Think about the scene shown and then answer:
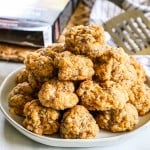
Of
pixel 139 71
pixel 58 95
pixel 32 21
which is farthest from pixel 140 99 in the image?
pixel 32 21

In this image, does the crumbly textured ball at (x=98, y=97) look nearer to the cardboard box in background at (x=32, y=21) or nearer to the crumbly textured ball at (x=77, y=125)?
the crumbly textured ball at (x=77, y=125)

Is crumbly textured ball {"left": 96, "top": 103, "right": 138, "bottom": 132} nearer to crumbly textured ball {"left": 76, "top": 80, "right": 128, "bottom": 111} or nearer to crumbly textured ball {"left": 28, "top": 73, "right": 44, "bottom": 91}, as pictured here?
crumbly textured ball {"left": 76, "top": 80, "right": 128, "bottom": 111}

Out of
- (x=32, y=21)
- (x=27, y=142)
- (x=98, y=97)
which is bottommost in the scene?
(x=27, y=142)

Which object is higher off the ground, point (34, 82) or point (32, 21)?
point (32, 21)

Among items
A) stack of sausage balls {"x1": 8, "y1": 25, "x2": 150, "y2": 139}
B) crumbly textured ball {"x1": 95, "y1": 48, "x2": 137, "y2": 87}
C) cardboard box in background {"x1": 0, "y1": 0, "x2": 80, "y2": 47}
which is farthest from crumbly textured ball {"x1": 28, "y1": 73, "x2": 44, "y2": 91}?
cardboard box in background {"x1": 0, "y1": 0, "x2": 80, "y2": 47}

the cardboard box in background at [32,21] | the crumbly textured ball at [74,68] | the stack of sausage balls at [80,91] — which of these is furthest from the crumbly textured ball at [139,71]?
the cardboard box in background at [32,21]

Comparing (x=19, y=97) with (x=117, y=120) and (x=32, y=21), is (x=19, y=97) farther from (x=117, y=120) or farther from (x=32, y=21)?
(x=32, y=21)

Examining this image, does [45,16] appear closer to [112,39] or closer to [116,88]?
[112,39]

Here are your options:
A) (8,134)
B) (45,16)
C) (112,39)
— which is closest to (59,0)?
(45,16)
